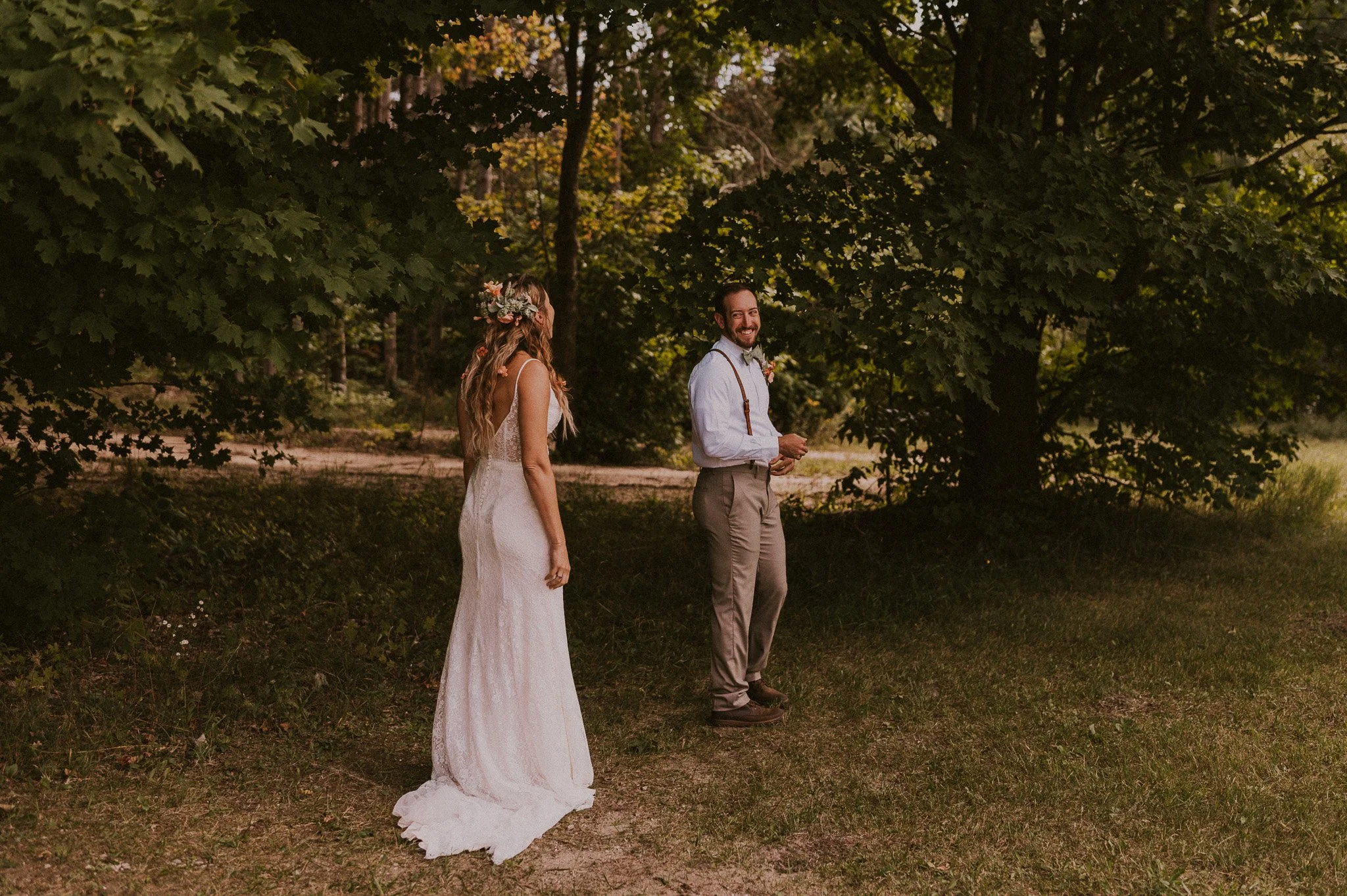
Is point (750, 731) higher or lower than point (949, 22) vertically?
lower

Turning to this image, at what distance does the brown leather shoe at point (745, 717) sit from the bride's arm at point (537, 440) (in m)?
1.57

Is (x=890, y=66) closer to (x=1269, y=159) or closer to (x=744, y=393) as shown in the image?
(x=1269, y=159)

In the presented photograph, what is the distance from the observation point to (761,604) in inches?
240

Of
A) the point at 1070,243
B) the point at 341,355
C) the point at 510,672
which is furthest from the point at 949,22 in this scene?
the point at 341,355

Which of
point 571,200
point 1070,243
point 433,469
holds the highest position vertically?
point 571,200

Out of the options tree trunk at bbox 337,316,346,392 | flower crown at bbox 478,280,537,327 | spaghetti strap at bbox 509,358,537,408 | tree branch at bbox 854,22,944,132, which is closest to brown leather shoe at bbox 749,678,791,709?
spaghetti strap at bbox 509,358,537,408

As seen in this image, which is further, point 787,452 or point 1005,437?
point 1005,437

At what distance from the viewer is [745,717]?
19.8 ft

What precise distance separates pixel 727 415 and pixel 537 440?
45.2 inches

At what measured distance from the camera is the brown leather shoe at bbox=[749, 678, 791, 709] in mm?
6316

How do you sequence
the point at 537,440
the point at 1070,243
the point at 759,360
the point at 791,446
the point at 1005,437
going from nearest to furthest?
the point at 537,440 < the point at 791,446 < the point at 759,360 < the point at 1070,243 < the point at 1005,437

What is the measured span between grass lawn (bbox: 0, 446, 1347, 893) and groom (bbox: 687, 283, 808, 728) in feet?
1.86

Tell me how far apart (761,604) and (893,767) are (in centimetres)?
109

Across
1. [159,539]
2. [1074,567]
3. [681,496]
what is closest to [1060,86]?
[1074,567]
